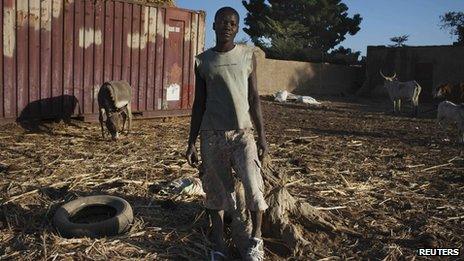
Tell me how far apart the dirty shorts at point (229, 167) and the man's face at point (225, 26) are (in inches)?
30.4

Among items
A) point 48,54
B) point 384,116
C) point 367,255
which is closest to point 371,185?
point 367,255

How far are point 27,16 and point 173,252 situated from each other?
8034mm

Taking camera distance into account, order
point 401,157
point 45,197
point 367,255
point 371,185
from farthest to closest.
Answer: point 401,157, point 371,185, point 45,197, point 367,255

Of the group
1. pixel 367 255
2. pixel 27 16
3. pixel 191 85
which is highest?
pixel 27 16

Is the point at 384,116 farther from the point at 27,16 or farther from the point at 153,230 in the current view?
the point at 153,230

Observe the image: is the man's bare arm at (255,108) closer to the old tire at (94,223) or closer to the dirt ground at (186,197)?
the dirt ground at (186,197)

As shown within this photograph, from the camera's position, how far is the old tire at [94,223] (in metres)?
4.48

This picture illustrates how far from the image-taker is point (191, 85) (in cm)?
1415

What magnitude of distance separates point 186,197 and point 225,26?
245 cm

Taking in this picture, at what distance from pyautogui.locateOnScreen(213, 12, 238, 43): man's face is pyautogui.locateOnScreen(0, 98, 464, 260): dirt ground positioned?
1.85 metres

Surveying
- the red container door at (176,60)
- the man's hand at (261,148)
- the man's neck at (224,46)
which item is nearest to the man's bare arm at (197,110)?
the man's neck at (224,46)
